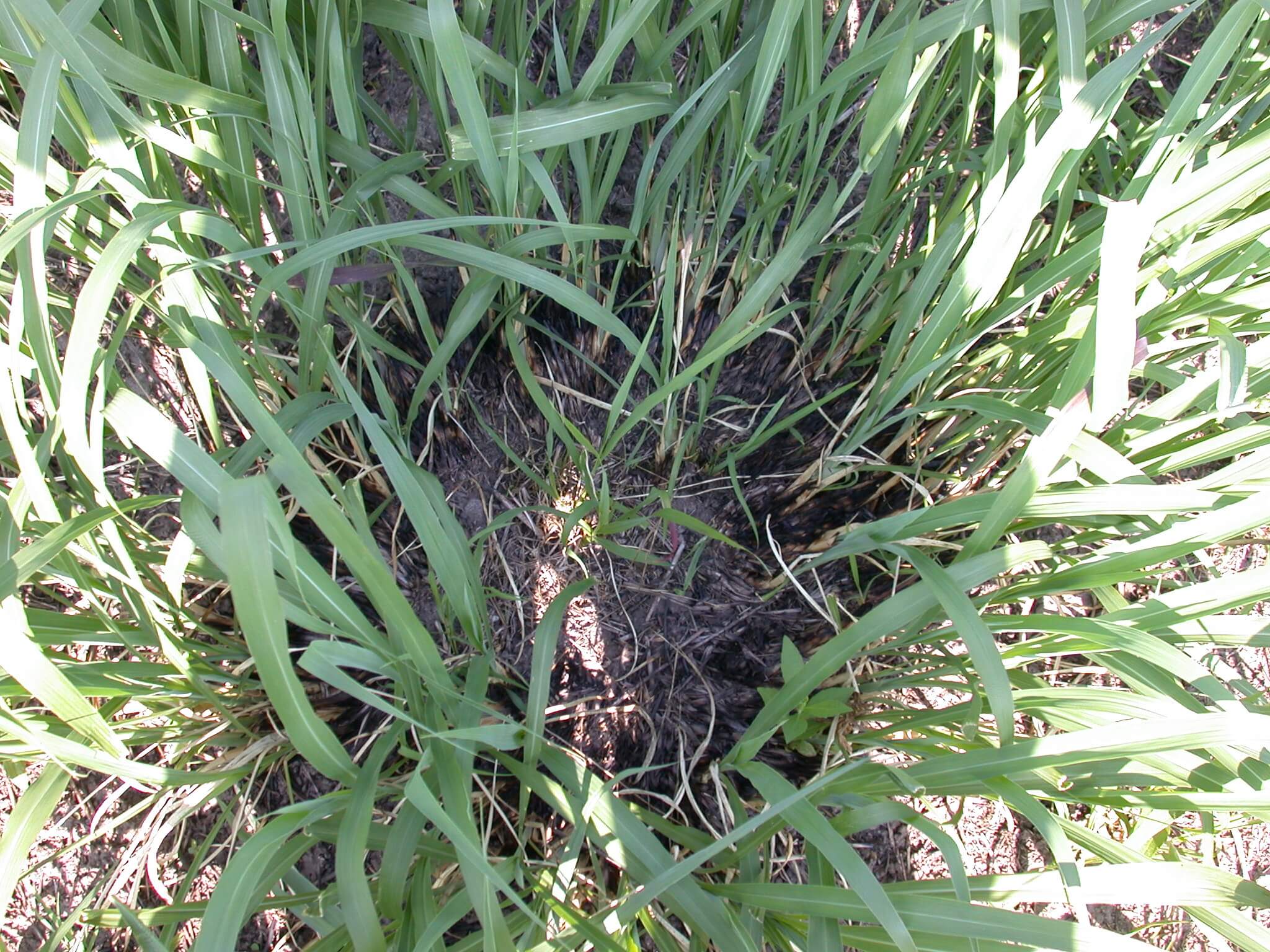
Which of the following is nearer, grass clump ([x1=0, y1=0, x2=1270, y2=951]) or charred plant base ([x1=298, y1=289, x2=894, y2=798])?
grass clump ([x1=0, y1=0, x2=1270, y2=951])

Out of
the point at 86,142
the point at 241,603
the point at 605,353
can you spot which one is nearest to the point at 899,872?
the point at 605,353

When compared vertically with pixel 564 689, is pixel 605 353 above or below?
above

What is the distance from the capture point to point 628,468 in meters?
0.86

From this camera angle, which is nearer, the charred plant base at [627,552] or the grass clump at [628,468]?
the grass clump at [628,468]

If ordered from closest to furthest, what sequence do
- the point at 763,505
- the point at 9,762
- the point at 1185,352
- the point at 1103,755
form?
the point at 1103,755, the point at 9,762, the point at 1185,352, the point at 763,505

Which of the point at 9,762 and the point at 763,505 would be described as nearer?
the point at 9,762

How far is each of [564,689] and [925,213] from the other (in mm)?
725

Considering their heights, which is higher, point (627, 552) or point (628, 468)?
point (628, 468)

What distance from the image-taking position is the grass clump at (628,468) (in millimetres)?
488

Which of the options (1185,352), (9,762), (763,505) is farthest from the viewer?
(763,505)

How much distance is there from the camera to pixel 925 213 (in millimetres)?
943

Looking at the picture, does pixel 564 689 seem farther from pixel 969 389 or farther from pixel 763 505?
pixel 969 389

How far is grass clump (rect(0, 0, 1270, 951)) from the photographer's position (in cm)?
49

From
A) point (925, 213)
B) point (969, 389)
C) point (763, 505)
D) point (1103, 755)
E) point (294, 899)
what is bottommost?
point (294, 899)
